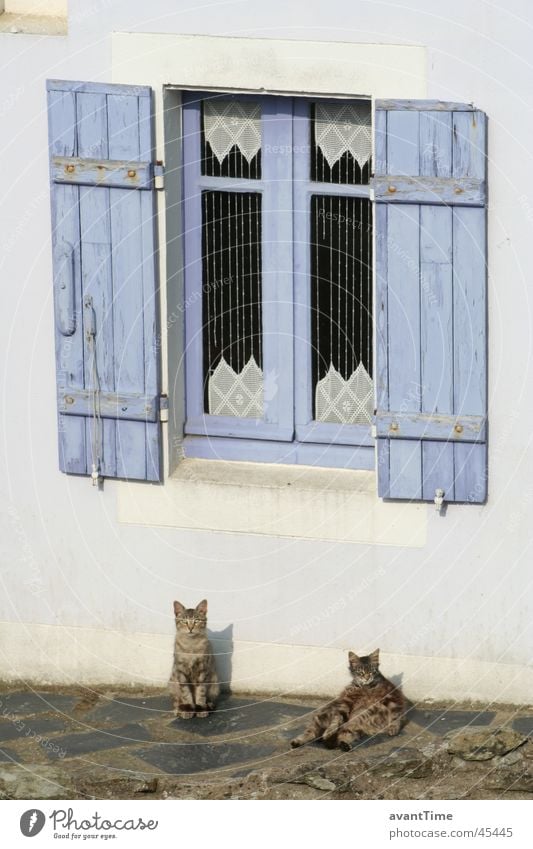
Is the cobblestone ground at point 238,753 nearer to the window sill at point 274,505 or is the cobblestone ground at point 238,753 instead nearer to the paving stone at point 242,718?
the paving stone at point 242,718

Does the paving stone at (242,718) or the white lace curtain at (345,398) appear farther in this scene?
the white lace curtain at (345,398)

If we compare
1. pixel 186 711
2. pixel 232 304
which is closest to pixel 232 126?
pixel 232 304

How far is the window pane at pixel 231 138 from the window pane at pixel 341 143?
313mm

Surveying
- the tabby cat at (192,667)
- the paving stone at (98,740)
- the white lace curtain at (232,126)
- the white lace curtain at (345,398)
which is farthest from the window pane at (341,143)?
the paving stone at (98,740)

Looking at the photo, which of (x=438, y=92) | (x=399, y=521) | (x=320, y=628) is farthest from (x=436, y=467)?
(x=438, y=92)

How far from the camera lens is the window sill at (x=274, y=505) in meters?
11.8

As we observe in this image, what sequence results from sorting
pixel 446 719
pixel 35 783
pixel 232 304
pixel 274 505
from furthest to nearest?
pixel 232 304 → pixel 274 505 → pixel 446 719 → pixel 35 783

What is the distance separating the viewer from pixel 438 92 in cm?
1124

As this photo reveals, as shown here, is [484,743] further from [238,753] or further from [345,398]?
[345,398]

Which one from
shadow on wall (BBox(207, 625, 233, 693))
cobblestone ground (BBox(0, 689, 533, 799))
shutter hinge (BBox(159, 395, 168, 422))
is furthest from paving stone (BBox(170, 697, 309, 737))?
shutter hinge (BBox(159, 395, 168, 422))

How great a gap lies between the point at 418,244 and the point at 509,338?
66cm

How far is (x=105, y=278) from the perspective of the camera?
11.8 m

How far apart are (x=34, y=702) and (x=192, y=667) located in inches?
36.9

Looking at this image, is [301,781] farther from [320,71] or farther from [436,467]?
[320,71]
